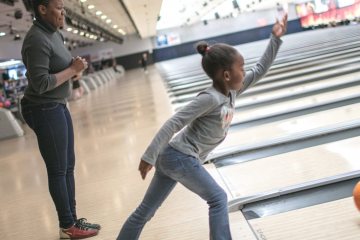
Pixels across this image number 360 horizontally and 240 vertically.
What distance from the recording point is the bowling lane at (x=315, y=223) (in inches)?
85.7

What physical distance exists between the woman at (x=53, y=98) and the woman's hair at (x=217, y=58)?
3.05ft

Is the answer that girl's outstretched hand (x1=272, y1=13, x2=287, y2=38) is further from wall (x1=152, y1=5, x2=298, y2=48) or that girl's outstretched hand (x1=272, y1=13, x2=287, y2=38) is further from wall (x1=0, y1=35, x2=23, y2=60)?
wall (x1=152, y1=5, x2=298, y2=48)

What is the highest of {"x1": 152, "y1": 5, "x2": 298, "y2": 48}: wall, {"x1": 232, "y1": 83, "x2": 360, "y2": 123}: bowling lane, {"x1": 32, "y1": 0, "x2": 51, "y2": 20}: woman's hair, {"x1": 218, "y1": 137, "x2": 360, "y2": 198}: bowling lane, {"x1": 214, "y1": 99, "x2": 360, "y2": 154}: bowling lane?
{"x1": 32, "y1": 0, "x2": 51, "y2": 20}: woman's hair

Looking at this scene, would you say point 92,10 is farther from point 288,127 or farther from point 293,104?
point 288,127

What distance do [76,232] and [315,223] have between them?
4.78 feet

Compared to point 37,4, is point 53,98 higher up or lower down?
lower down

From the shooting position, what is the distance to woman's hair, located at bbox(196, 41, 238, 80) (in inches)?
78.3

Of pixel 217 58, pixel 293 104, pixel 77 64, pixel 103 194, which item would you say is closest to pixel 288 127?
pixel 293 104

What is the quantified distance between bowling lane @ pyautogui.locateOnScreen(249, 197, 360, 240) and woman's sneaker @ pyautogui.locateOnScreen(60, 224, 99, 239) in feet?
3.41

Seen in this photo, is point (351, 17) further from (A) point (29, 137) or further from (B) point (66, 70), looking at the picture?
(B) point (66, 70)

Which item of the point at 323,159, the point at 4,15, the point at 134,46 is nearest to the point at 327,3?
the point at 134,46

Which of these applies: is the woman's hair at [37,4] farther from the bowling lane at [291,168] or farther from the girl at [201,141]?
the bowling lane at [291,168]

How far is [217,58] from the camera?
1.99m

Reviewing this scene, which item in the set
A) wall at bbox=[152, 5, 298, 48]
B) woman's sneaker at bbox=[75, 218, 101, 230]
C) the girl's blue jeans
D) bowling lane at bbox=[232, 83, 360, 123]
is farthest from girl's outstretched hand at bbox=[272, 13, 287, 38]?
wall at bbox=[152, 5, 298, 48]
